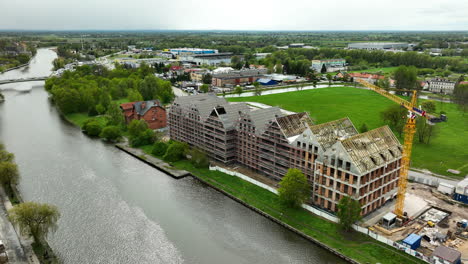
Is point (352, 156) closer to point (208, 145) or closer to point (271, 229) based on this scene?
point (271, 229)

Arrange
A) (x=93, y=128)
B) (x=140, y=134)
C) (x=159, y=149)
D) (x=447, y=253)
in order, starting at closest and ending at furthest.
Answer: (x=447, y=253)
(x=159, y=149)
(x=140, y=134)
(x=93, y=128)

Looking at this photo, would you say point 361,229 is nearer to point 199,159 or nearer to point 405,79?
point 199,159

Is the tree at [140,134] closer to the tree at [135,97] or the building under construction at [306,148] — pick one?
the building under construction at [306,148]

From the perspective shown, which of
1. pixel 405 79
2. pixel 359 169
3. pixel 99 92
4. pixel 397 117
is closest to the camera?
pixel 359 169

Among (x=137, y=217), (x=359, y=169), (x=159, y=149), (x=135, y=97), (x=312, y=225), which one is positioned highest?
(x=359, y=169)

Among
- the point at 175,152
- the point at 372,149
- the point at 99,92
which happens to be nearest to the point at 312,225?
the point at 372,149

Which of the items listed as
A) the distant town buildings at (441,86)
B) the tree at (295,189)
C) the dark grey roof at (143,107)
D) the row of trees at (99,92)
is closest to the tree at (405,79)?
the distant town buildings at (441,86)

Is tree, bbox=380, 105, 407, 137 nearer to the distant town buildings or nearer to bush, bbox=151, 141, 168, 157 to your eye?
bush, bbox=151, 141, 168, 157
